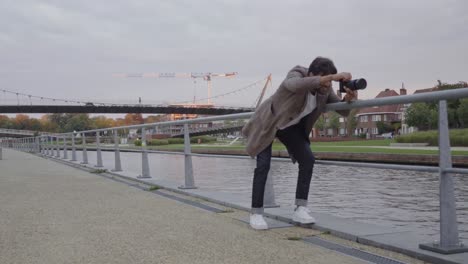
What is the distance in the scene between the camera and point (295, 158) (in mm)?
4750

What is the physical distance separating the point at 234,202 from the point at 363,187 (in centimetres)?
396

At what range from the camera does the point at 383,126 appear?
181 inches

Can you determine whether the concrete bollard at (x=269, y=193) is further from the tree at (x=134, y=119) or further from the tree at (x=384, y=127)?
the tree at (x=134, y=119)

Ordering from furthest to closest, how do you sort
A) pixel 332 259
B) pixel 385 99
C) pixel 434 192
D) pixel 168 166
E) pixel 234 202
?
1. pixel 168 166
2. pixel 434 192
3. pixel 234 202
4. pixel 385 99
5. pixel 332 259

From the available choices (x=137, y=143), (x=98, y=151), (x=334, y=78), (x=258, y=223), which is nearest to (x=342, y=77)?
(x=334, y=78)

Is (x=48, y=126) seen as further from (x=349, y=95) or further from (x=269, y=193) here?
(x=349, y=95)

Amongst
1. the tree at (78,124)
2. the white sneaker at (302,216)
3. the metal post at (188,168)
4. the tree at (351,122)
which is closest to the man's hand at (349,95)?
the tree at (351,122)

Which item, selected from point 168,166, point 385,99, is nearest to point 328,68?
point 385,99

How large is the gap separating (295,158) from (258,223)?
27.0 inches

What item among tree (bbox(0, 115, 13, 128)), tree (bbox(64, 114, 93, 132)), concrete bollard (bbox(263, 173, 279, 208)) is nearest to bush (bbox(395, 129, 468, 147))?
concrete bollard (bbox(263, 173, 279, 208))

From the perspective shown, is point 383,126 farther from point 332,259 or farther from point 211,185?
point 211,185

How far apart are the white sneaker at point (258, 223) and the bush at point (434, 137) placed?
139cm

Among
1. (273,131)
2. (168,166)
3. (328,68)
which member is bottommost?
(168,166)

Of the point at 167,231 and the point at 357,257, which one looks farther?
the point at 167,231
